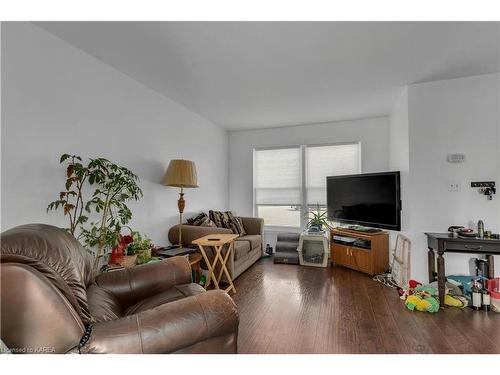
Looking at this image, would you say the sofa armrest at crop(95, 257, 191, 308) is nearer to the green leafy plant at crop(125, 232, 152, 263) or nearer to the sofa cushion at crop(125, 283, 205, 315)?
the sofa cushion at crop(125, 283, 205, 315)

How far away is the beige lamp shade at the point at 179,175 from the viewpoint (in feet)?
9.98

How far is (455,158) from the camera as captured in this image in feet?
8.93

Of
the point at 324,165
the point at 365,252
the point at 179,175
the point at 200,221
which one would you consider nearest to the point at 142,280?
the point at 179,175

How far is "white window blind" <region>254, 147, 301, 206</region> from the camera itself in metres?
4.78

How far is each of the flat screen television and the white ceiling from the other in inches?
46.8

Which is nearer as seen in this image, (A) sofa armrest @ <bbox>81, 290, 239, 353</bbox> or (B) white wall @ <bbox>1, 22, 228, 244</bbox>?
(A) sofa armrest @ <bbox>81, 290, 239, 353</bbox>

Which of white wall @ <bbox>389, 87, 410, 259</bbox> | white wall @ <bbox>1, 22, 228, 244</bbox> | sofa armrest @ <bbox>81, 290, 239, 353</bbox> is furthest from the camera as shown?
→ white wall @ <bbox>389, 87, 410, 259</bbox>

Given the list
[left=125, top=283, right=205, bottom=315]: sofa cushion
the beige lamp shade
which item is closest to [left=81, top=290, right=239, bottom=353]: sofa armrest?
[left=125, top=283, right=205, bottom=315]: sofa cushion

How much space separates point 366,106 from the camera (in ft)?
12.1

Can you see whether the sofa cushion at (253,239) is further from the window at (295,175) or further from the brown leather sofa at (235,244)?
the window at (295,175)

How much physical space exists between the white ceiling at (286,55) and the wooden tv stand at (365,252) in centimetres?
200

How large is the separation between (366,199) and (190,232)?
258 centimetres
